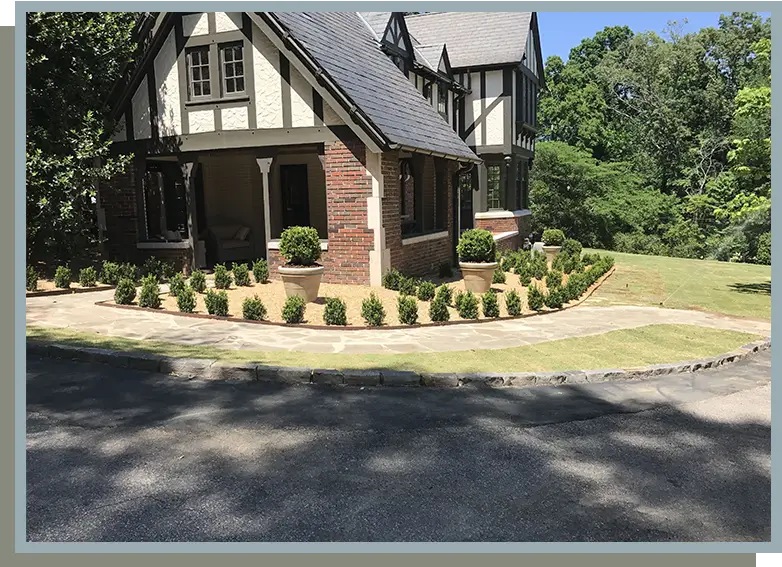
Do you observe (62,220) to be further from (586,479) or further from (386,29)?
(586,479)

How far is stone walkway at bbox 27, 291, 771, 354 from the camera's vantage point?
28.7 ft

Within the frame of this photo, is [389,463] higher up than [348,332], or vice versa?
[348,332]

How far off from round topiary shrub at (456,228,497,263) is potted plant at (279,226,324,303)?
3.32 metres

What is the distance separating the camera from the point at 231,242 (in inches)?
680

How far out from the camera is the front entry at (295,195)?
60.0ft

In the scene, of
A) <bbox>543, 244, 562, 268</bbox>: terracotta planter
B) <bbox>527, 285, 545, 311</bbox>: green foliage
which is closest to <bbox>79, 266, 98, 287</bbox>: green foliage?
<bbox>527, 285, 545, 311</bbox>: green foliage

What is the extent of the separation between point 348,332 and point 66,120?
9.13m

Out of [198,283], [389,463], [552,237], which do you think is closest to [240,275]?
[198,283]

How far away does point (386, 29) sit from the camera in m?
18.5

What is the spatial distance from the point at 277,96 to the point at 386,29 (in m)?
6.56

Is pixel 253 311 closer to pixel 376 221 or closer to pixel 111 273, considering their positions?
pixel 376 221

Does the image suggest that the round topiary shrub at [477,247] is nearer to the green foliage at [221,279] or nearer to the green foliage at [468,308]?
the green foliage at [468,308]

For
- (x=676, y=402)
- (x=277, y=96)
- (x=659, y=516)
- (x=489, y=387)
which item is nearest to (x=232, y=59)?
(x=277, y=96)

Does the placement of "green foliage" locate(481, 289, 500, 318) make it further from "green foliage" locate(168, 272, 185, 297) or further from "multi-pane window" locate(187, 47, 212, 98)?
"multi-pane window" locate(187, 47, 212, 98)
